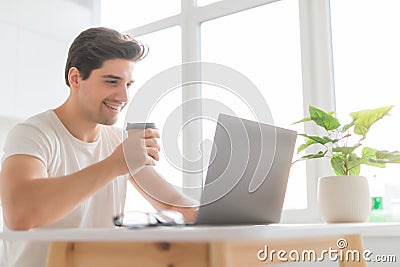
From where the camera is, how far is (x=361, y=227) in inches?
43.9

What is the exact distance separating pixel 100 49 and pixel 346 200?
898mm

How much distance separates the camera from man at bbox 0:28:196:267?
125 centimetres

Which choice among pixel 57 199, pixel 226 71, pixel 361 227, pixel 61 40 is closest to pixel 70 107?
pixel 57 199

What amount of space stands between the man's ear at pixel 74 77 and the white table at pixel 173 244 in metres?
0.83

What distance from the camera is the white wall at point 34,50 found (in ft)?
8.46

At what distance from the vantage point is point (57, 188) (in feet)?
4.05

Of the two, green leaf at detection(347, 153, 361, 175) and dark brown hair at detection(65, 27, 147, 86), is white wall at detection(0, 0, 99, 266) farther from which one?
green leaf at detection(347, 153, 361, 175)

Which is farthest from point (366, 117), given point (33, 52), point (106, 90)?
point (33, 52)

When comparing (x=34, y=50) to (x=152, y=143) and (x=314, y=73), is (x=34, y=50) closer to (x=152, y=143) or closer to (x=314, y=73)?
(x=314, y=73)

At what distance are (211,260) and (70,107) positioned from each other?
106cm

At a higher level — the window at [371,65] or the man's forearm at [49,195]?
the window at [371,65]

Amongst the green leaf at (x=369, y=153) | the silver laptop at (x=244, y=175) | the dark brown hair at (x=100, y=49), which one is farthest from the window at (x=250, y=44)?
the silver laptop at (x=244, y=175)

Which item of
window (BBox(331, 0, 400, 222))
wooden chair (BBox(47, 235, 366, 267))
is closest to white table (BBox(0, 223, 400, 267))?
wooden chair (BBox(47, 235, 366, 267))

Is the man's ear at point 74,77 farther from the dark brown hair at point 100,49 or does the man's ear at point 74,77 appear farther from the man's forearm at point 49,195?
the man's forearm at point 49,195
